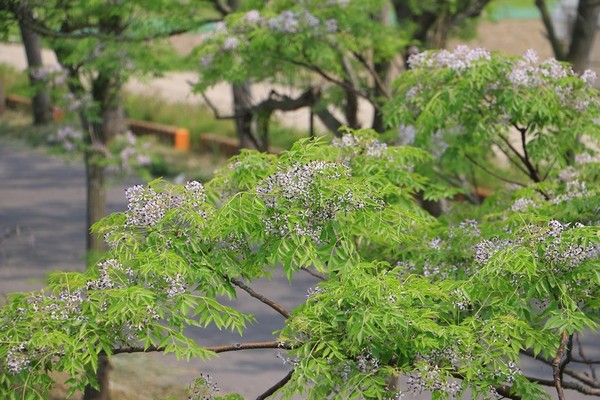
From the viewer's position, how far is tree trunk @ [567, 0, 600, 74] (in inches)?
516

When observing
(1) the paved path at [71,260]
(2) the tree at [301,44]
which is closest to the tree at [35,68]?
(1) the paved path at [71,260]

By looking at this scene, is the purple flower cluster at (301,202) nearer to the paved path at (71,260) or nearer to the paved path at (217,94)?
the paved path at (71,260)

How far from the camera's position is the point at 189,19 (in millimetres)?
12031

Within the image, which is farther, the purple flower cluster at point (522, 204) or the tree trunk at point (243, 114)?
the tree trunk at point (243, 114)

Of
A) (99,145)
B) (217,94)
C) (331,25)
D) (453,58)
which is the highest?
(453,58)

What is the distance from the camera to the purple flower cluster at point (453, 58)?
Answer: 7.06 m

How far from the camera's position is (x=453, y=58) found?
714 centimetres

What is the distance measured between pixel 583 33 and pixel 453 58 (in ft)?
22.2

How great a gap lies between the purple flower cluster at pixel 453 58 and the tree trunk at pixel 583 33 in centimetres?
618

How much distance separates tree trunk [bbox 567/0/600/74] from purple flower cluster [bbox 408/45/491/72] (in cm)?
618

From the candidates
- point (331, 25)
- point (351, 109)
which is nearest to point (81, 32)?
point (331, 25)

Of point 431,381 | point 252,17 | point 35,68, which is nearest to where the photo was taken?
point 431,381

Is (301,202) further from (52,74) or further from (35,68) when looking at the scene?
(35,68)

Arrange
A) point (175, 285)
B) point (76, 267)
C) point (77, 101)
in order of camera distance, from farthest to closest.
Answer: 1. point (76, 267)
2. point (77, 101)
3. point (175, 285)
